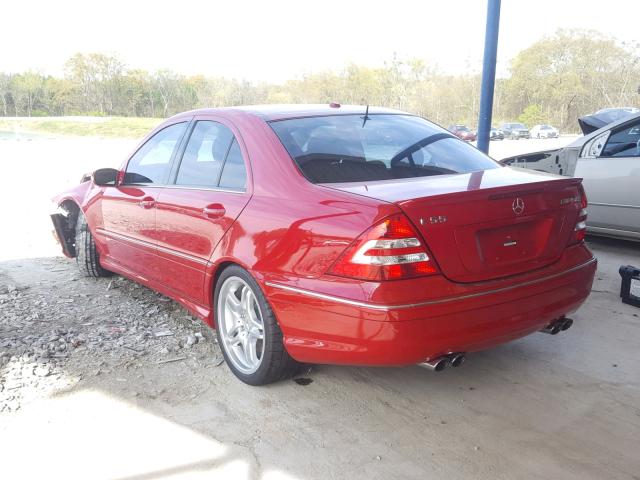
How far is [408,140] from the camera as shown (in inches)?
135

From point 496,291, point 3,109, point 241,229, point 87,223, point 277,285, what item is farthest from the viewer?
point 3,109

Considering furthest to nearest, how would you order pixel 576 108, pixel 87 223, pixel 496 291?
pixel 576 108 → pixel 87 223 → pixel 496 291

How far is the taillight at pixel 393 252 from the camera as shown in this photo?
2.41m

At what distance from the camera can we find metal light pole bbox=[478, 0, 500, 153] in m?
6.82

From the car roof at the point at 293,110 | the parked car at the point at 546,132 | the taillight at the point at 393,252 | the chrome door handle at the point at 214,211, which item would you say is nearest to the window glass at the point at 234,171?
the chrome door handle at the point at 214,211

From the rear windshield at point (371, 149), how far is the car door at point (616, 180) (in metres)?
2.95

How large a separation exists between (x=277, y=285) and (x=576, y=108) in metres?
68.2

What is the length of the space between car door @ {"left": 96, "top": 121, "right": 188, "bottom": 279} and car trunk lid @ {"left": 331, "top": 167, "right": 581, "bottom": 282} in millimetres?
1717

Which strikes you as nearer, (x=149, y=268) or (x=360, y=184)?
(x=360, y=184)

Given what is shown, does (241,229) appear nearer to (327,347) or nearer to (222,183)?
(222,183)

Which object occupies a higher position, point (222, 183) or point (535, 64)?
point (535, 64)

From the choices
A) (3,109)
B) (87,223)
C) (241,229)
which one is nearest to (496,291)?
(241,229)

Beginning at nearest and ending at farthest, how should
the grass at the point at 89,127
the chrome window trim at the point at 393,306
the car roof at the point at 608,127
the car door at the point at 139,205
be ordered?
the chrome window trim at the point at 393,306 → the car door at the point at 139,205 → the car roof at the point at 608,127 → the grass at the point at 89,127

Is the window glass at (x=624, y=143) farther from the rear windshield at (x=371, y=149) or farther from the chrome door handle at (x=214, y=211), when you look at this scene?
the chrome door handle at (x=214, y=211)
